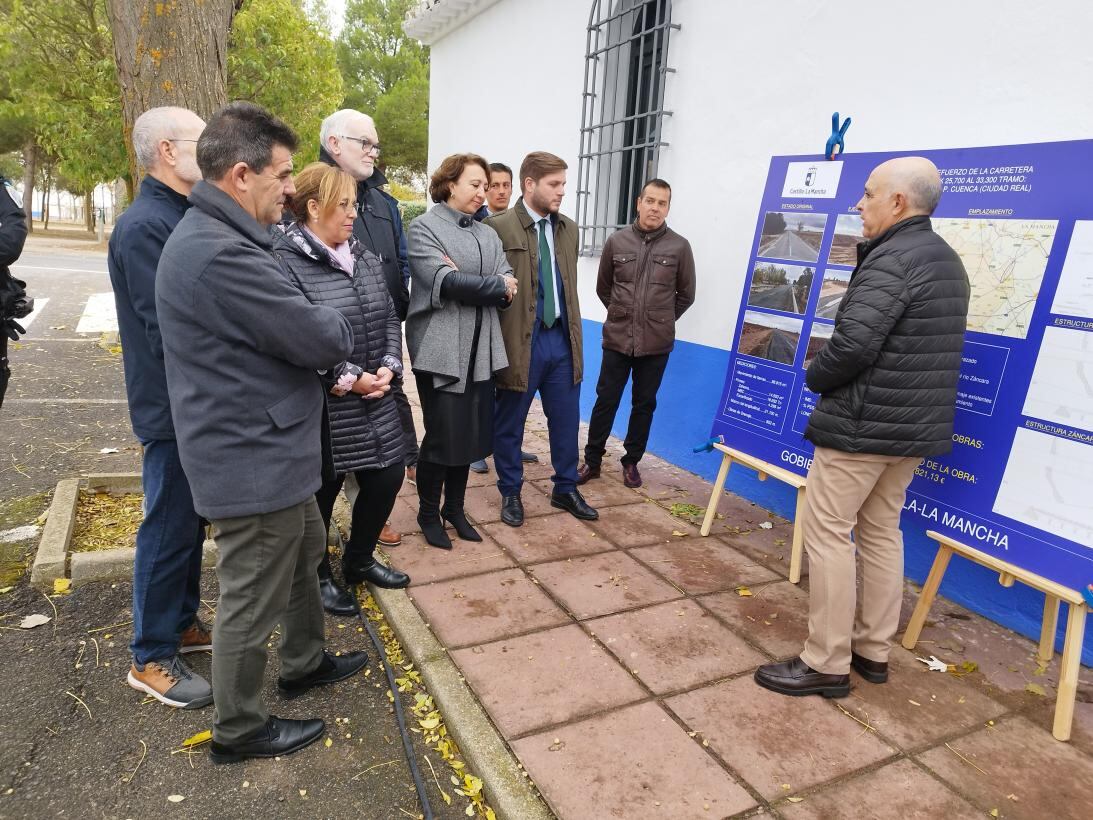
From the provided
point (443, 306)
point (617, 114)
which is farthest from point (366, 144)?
point (617, 114)

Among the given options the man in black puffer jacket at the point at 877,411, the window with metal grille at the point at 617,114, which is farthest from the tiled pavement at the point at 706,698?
the window with metal grille at the point at 617,114

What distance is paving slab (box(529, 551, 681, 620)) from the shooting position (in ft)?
10.7

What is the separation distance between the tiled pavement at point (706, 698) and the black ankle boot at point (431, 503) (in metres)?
0.07

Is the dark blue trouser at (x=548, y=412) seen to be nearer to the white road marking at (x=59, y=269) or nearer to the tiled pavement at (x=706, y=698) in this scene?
the tiled pavement at (x=706, y=698)

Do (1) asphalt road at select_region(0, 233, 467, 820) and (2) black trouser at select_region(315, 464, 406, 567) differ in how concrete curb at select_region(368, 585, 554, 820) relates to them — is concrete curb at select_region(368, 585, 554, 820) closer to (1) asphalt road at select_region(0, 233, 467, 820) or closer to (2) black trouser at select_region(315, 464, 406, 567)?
(1) asphalt road at select_region(0, 233, 467, 820)

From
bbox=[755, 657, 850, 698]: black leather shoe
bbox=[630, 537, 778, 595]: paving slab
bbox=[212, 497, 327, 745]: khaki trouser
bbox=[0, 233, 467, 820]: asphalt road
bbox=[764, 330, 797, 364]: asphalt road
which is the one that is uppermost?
bbox=[764, 330, 797, 364]: asphalt road

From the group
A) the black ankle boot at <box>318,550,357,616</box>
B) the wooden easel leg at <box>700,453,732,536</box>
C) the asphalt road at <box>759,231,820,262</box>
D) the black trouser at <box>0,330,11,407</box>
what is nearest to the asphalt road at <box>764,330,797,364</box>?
the asphalt road at <box>759,231,820,262</box>

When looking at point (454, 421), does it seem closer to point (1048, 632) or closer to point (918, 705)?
point (918, 705)

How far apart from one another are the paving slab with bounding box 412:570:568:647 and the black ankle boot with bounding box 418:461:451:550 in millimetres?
382

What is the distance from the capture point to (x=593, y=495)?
464cm

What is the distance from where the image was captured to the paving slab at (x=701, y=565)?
3539 millimetres

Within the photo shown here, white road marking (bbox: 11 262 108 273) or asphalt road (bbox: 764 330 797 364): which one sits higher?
asphalt road (bbox: 764 330 797 364)

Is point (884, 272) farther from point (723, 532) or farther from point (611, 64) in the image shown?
point (611, 64)

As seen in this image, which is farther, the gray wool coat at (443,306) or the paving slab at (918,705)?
the gray wool coat at (443,306)
